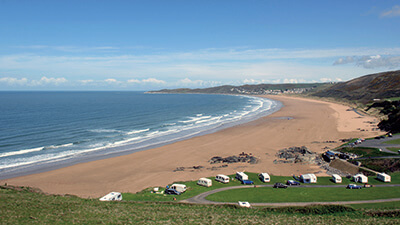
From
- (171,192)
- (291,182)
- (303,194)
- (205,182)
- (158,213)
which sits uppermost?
(158,213)

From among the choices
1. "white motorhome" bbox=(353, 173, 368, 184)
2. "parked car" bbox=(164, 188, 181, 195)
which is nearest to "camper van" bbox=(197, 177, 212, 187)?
"parked car" bbox=(164, 188, 181, 195)

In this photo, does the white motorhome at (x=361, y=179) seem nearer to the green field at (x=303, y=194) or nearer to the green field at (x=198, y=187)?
the green field at (x=198, y=187)

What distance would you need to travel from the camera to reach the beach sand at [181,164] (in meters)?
31.3

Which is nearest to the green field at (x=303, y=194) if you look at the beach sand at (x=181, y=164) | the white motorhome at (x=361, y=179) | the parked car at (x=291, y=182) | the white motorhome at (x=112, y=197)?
the parked car at (x=291, y=182)

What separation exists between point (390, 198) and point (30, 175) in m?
40.3

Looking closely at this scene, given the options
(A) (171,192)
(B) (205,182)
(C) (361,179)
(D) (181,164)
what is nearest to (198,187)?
(B) (205,182)

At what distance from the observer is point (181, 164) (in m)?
39.6

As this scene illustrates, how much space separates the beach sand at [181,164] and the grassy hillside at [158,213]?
26.5ft

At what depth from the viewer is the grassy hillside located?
17.5m

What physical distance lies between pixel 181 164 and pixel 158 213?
2013 centimetres

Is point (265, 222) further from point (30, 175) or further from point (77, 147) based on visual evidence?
point (77, 147)

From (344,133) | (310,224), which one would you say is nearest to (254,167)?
(310,224)

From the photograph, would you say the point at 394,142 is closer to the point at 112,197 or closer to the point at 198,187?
the point at 198,187

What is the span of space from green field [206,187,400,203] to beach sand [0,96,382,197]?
760 centimetres
